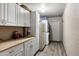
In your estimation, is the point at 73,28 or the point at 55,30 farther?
the point at 55,30

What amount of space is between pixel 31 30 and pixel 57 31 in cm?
444

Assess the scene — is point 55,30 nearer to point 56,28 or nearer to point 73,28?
point 56,28

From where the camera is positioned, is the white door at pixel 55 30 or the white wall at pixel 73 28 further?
the white door at pixel 55 30

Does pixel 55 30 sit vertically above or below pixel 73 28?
→ below

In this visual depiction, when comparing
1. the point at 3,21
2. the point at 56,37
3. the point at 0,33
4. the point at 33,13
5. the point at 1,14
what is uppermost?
the point at 33,13

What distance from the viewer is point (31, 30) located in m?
4.75

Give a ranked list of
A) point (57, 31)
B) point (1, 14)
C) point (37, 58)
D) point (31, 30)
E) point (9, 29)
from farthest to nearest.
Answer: point (57, 31) < point (31, 30) < point (9, 29) < point (1, 14) < point (37, 58)

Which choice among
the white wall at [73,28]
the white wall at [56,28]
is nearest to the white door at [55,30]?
the white wall at [56,28]

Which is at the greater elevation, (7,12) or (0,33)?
(7,12)

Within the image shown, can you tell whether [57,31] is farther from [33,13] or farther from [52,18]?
[33,13]

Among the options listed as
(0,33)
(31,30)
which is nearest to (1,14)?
(0,33)

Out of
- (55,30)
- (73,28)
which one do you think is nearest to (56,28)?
(55,30)

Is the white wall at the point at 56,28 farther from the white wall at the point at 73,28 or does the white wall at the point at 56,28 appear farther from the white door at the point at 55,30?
the white wall at the point at 73,28

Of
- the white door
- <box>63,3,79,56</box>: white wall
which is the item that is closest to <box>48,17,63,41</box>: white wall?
the white door
